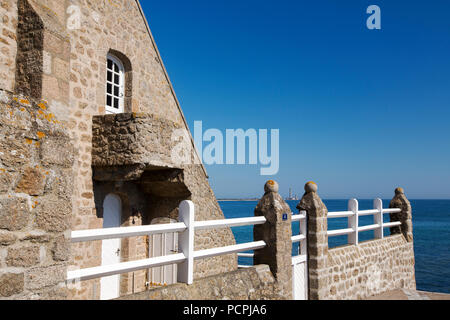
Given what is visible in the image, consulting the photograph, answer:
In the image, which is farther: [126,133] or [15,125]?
[126,133]

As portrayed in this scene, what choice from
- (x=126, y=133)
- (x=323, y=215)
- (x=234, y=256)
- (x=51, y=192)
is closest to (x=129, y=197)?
(x=126, y=133)

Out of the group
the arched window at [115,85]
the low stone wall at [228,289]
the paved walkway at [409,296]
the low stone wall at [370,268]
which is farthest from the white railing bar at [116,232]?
the paved walkway at [409,296]

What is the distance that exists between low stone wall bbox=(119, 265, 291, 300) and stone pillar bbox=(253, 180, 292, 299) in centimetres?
12

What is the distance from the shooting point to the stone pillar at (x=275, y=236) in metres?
5.87

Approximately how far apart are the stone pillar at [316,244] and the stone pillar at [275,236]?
1194 mm

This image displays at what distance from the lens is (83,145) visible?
7957mm

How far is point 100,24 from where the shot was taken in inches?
337

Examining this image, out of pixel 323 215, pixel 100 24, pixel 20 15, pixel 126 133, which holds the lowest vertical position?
pixel 323 215

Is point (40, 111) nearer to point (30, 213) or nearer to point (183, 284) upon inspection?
point (30, 213)

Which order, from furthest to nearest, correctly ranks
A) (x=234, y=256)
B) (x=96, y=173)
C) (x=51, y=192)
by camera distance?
1. (x=234, y=256)
2. (x=96, y=173)
3. (x=51, y=192)

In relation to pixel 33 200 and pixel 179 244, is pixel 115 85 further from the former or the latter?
pixel 33 200

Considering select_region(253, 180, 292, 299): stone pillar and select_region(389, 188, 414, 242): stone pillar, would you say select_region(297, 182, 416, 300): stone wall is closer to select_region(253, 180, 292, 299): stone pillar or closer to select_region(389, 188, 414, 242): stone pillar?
select_region(389, 188, 414, 242): stone pillar

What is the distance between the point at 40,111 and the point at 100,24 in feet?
21.7
